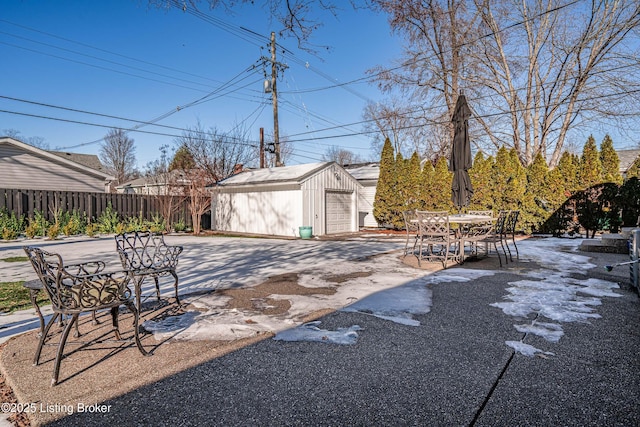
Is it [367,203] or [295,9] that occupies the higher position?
[295,9]

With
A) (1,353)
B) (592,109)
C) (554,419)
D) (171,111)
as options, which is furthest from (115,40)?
(592,109)

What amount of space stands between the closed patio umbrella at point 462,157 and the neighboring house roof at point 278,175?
698 cm

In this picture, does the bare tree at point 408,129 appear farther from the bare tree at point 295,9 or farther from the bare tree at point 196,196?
the bare tree at point 295,9

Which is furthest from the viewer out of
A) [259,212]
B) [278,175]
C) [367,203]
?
A: [367,203]

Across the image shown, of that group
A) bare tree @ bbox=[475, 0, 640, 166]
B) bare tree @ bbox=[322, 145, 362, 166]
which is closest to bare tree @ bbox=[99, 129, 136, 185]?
bare tree @ bbox=[322, 145, 362, 166]

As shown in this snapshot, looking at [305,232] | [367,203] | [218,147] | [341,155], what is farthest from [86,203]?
[341,155]

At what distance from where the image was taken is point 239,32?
1073 centimetres

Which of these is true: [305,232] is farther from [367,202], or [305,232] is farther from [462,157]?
[367,202]

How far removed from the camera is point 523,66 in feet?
53.6

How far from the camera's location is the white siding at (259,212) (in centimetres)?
1393

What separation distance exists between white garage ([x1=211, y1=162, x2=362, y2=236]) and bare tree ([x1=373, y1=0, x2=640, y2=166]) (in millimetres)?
6809

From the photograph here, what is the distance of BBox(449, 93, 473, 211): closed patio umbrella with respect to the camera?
7.26 m

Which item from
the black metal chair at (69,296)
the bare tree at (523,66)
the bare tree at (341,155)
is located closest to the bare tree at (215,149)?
the bare tree at (523,66)

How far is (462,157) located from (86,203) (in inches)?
581
